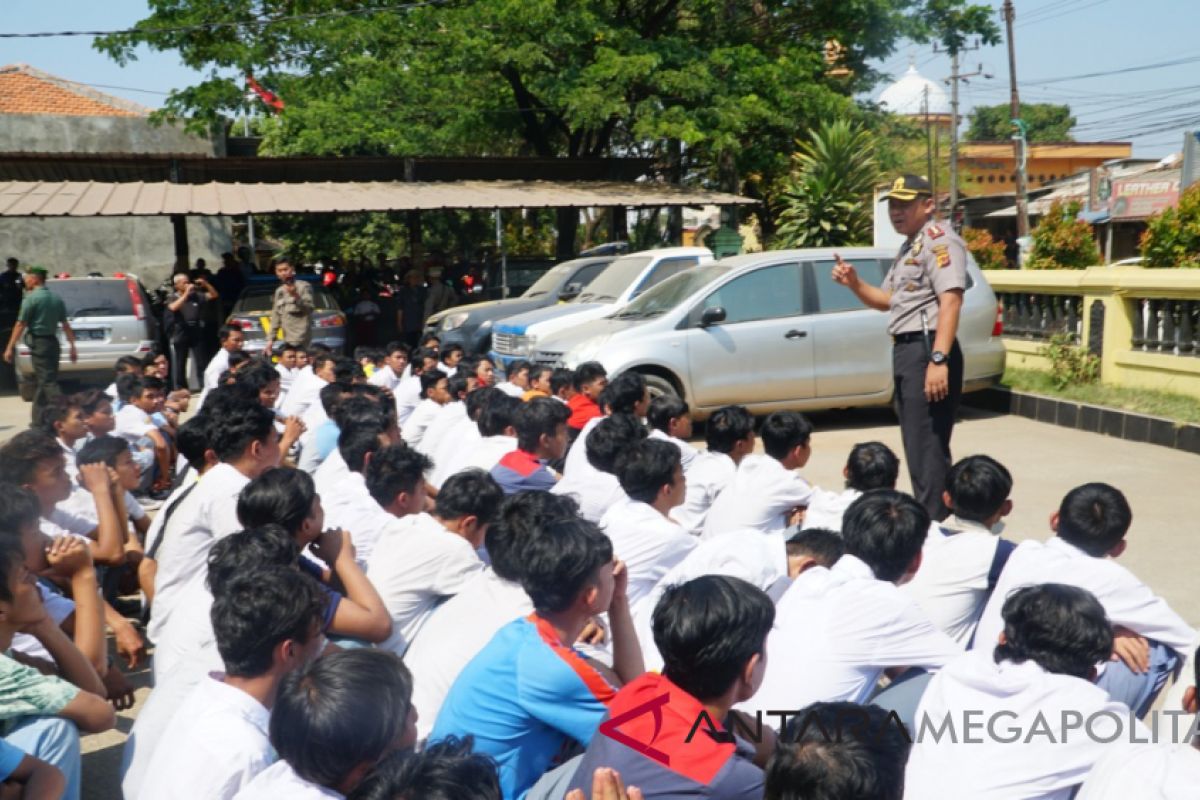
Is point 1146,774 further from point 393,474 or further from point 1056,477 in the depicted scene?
point 1056,477

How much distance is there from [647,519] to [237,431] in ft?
5.83

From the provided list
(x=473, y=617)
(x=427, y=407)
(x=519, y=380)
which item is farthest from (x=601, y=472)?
(x=519, y=380)

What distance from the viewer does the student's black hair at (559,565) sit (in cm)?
302

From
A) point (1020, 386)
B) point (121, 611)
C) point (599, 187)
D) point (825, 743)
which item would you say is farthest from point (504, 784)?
point (599, 187)

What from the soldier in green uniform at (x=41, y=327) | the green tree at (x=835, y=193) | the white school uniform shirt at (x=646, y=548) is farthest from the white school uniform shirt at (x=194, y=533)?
the green tree at (x=835, y=193)

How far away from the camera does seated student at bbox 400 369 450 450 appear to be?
792cm

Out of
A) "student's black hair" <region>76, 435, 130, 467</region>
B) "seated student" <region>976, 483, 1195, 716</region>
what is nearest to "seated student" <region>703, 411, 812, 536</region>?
"seated student" <region>976, 483, 1195, 716</region>

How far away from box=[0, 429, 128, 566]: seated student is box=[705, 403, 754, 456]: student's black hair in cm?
278

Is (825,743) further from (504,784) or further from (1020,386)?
(1020,386)

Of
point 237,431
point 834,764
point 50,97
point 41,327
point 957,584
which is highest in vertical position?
point 50,97

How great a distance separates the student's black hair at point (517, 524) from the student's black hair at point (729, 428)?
1.83m

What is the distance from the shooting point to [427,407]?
7914 mm

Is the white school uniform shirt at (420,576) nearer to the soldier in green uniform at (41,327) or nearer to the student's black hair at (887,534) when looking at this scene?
the student's black hair at (887,534)

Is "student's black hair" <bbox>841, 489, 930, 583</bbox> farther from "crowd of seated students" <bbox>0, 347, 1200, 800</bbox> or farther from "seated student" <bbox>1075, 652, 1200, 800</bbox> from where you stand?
"seated student" <bbox>1075, 652, 1200, 800</bbox>
